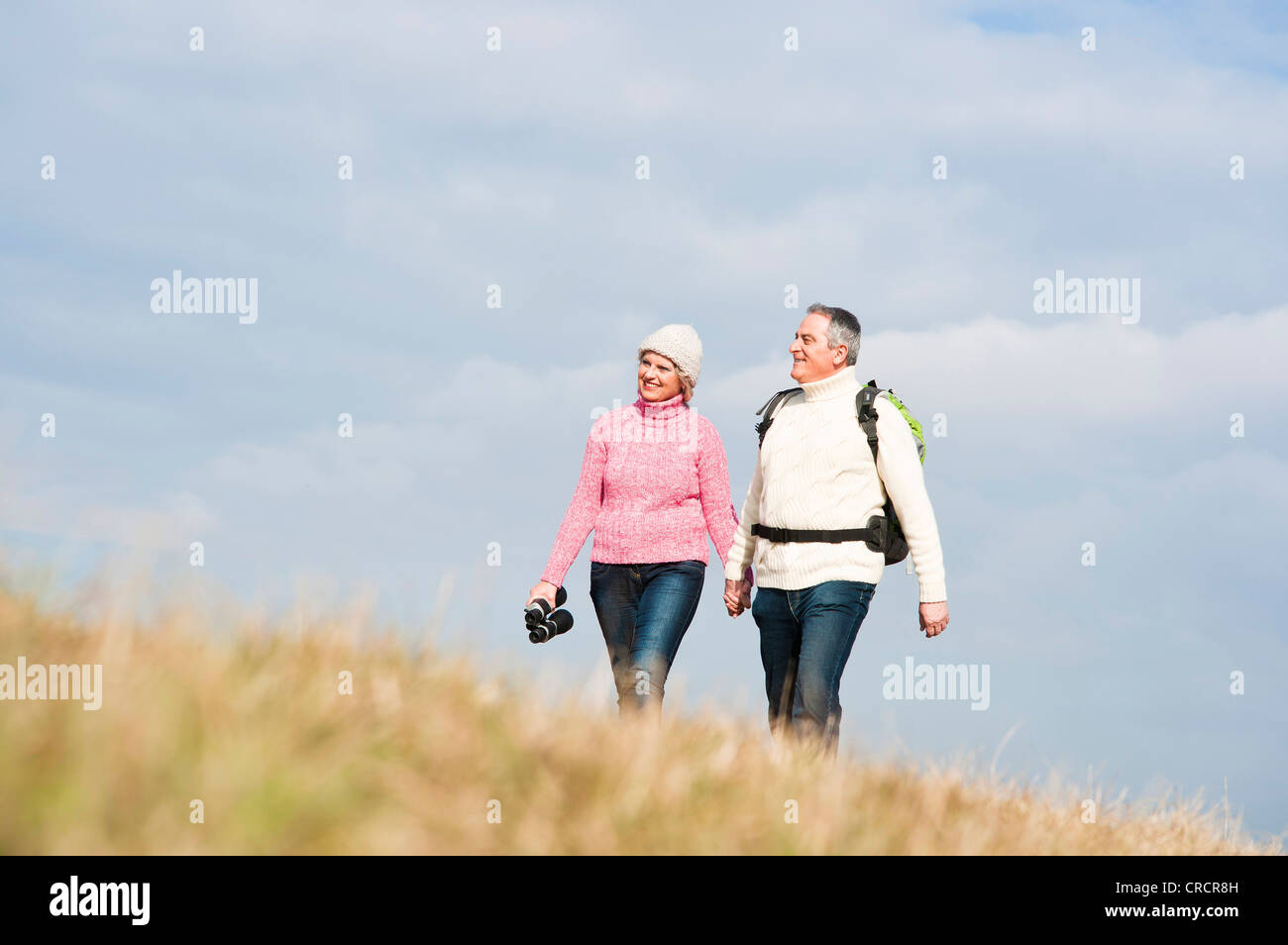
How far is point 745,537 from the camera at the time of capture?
7.66 metres

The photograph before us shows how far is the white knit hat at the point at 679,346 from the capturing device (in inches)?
300

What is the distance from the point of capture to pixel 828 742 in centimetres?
661

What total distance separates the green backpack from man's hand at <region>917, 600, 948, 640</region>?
38 centimetres

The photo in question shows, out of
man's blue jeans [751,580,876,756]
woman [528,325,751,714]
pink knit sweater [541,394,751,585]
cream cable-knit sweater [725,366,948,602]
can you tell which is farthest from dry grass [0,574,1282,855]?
pink knit sweater [541,394,751,585]

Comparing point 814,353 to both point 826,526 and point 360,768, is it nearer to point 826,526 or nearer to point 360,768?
point 826,526

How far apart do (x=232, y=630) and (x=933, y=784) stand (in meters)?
4.00

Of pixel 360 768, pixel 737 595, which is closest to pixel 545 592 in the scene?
pixel 737 595

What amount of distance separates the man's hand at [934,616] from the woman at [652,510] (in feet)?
4.84

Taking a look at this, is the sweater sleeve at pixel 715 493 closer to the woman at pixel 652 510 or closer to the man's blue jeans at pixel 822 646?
the woman at pixel 652 510

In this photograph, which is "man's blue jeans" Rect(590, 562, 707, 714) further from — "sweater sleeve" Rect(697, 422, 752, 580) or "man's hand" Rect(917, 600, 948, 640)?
"man's hand" Rect(917, 600, 948, 640)

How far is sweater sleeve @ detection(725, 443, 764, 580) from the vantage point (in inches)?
299

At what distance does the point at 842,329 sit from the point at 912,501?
114 centimetres

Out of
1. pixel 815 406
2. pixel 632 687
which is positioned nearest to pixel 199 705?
pixel 632 687

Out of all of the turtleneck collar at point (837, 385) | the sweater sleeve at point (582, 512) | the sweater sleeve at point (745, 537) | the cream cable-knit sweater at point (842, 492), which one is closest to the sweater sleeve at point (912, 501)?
the cream cable-knit sweater at point (842, 492)
